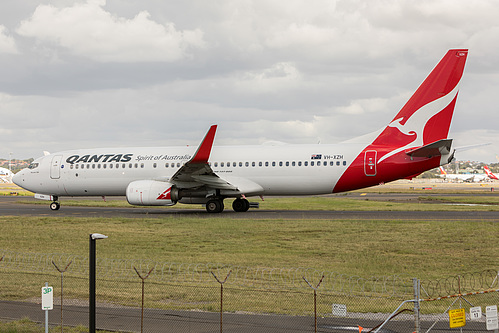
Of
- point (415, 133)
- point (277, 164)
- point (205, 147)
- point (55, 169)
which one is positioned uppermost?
point (415, 133)

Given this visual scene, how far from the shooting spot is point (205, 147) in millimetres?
34469

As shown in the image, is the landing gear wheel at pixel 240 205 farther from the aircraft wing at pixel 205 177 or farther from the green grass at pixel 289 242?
the green grass at pixel 289 242

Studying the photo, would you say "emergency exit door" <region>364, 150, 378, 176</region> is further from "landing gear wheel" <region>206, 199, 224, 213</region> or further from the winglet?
"landing gear wheel" <region>206, 199, 224, 213</region>

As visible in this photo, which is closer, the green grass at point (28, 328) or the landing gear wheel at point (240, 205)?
the green grass at point (28, 328)

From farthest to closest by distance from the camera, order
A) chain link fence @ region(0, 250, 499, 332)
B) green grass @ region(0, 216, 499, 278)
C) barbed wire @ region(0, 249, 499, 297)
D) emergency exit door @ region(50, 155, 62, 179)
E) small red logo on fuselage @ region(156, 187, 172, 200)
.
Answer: emergency exit door @ region(50, 155, 62, 179) < small red logo on fuselage @ region(156, 187, 172, 200) < green grass @ region(0, 216, 499, 278) < barbed wire @ region(0, 249, 499, 297) < chain link fence @ region(0, 250, 499, 332)

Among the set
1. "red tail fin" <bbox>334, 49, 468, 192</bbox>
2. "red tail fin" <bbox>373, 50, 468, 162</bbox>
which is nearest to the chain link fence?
"red tail fin" <bbox>334, 49, 468, 192</bbox>

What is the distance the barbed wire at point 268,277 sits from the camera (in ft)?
55.6

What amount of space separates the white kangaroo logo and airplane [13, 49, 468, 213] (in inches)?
2.3

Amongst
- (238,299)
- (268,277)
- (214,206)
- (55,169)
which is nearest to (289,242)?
(268,277)

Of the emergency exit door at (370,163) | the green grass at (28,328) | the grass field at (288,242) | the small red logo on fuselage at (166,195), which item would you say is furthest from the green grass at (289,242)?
the green grass at (28,328)

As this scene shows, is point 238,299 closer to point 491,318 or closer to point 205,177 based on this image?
point 491,318

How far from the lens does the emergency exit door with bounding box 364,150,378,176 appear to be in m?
35.5

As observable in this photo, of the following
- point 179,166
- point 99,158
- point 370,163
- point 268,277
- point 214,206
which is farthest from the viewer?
point 99,158

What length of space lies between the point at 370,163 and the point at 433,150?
12.4 feet
